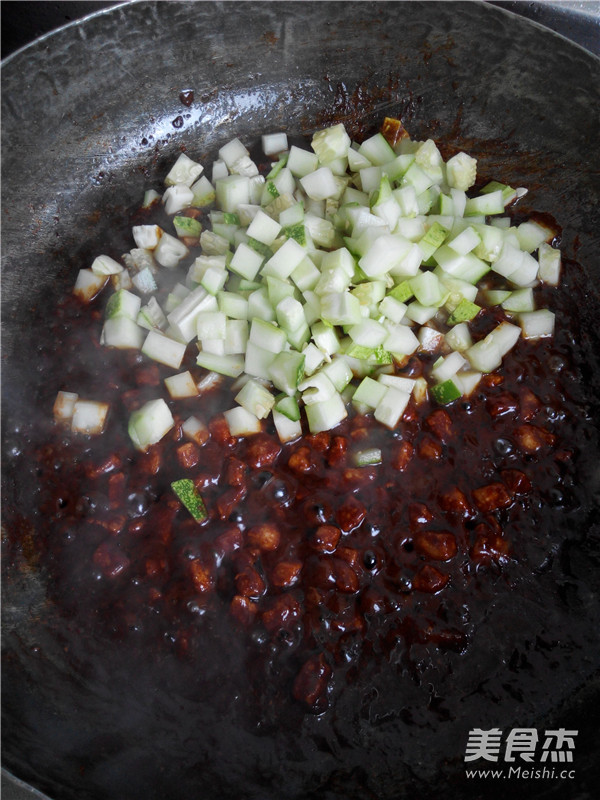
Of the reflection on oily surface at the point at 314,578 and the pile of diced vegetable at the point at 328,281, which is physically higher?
the pile of diced vegetable at the point at 328,281

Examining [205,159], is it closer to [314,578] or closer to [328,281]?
[328,281]

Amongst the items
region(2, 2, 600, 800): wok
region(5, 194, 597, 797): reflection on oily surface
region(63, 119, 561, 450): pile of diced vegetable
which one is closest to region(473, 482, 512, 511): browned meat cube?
region(5, 194, 597, 797): reflection on oily surface

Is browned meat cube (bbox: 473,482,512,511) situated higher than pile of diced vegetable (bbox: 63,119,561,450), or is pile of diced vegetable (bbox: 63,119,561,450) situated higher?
pile of diced vegetable (bbox: 63,119,561,450)

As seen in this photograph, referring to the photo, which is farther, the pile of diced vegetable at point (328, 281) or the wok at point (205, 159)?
the pile of diced vegetable at point (328, 281)

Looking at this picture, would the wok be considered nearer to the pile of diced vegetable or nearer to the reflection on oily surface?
the reflection on oily surface

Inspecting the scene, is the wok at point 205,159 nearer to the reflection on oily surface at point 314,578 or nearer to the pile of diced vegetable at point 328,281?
the reflection on oily surface at point 314,578

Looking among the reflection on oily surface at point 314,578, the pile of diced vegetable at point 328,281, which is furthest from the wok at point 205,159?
the pile of diced vegetable at point 328,281
